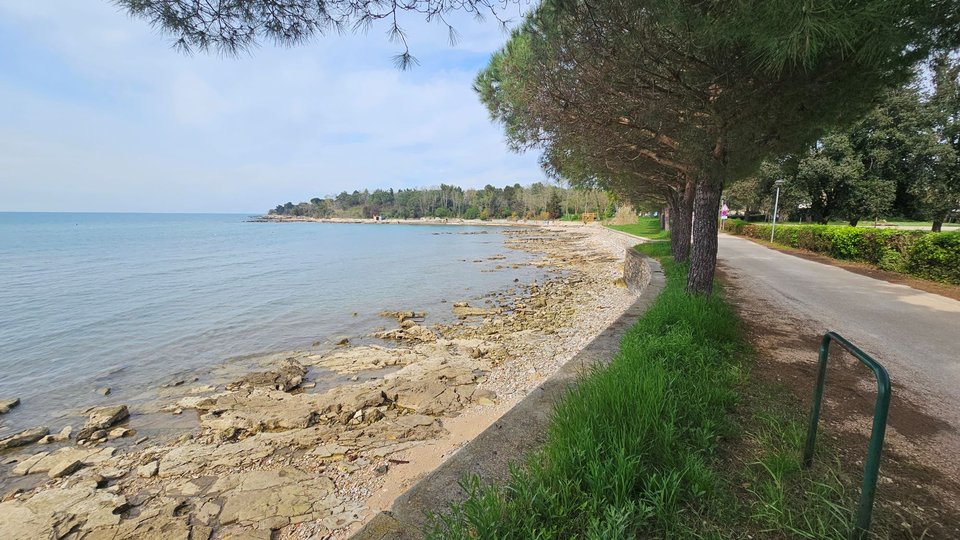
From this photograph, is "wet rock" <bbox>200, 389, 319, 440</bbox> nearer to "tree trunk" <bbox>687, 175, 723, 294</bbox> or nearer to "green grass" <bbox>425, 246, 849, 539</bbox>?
"green grass" <bbox>425, 246, 849, 539</bbox>

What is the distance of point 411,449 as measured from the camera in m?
5.17

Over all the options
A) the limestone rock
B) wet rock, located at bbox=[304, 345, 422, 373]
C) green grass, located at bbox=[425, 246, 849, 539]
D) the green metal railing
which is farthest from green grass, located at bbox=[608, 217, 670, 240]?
the green metal railing

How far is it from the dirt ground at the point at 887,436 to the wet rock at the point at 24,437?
9453 millimetres

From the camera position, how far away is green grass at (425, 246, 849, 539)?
210 cm

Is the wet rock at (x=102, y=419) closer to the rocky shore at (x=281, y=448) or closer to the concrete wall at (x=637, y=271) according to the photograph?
the rocky shore at (x=281, y=448)

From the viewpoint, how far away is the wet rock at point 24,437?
578 centimetres

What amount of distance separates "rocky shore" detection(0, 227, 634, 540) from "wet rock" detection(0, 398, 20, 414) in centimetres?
175

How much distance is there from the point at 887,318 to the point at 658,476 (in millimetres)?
7271

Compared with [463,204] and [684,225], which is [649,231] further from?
[463,204]

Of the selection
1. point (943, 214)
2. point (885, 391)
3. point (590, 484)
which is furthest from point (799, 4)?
point (943, 214)

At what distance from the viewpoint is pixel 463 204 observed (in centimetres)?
13662

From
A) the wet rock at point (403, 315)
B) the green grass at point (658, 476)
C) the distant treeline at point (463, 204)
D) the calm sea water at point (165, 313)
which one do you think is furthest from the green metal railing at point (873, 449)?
the distant treeline at point (463, 204)

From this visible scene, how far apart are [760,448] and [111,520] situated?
19.5 ft

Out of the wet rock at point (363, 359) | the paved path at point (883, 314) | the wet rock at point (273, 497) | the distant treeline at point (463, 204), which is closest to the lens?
the wet rock at point (273, 497)
